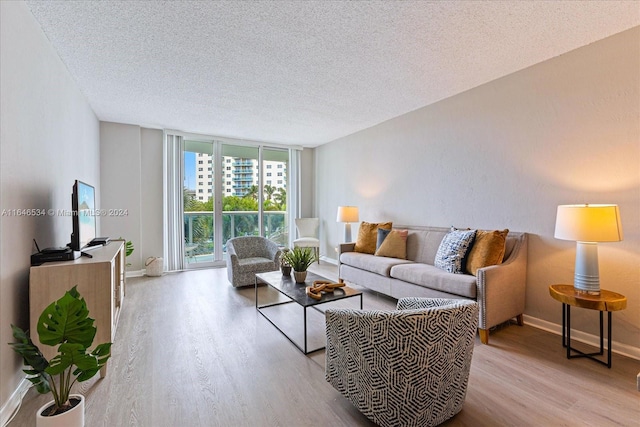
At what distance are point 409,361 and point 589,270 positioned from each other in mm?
1829

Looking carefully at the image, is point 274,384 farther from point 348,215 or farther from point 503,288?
point 348,215

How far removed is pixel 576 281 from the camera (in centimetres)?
226

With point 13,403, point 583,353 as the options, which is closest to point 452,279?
point 583,353

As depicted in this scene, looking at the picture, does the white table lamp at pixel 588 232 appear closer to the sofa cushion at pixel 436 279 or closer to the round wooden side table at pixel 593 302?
the round wooden side table at pixel 593 302

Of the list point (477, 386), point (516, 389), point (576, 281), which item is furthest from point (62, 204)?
point (576, 281)

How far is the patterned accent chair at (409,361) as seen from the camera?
140 cm

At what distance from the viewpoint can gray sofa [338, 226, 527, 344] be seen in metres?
2.48

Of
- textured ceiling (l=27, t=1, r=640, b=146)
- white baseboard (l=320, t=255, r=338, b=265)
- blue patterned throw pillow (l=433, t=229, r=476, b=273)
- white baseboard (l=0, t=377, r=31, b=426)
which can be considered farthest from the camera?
white baseboard (l=320, t=255, r=338, b=265)

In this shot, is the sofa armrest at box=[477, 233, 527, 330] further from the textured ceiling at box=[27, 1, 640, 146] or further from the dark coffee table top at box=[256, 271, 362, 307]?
the textured ceiling at box=[27, 1, 640, 146]

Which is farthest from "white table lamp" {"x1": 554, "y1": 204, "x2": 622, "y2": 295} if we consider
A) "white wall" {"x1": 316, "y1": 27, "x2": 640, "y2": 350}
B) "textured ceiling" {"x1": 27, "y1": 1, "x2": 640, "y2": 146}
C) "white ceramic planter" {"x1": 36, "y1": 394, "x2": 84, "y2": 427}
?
"white ceramic planter" {"x1": 36, "y1": 394, "x2": 84, "y2": 427}

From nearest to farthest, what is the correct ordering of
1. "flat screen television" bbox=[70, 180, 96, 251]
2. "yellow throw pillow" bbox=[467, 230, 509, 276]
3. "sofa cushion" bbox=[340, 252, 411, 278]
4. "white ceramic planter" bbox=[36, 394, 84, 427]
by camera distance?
"white ceramic planter" bbox=[36, 394, 84, 427]
"flat screen television" bbox=[70, 180, 96, 251]
"yellow throw pillow" bbox=[467, 230, 509, 276]
"sofa cushion" bbox=[340, 252, 411, 278]

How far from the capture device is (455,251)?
9.53 feet

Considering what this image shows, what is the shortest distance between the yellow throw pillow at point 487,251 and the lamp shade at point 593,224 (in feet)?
1.88

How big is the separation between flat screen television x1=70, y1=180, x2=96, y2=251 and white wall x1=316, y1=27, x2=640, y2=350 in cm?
374
